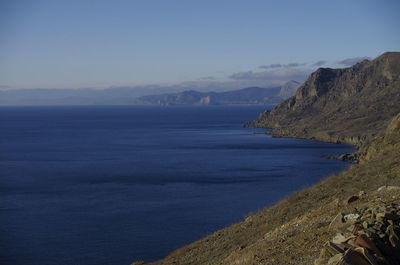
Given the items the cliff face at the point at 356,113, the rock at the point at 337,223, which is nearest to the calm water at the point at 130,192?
the cliff face at the point at 356,113

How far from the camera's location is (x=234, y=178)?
73.1m

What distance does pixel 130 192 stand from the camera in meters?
62.8

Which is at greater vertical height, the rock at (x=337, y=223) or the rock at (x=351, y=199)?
the rock at (x=337, y=223)

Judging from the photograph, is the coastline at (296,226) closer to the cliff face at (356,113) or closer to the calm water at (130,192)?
the calm water at (130,192)

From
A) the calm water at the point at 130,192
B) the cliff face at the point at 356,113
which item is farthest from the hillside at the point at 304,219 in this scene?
the cliff face at the point at 356,113

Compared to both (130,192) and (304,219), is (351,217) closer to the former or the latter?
(304,219)

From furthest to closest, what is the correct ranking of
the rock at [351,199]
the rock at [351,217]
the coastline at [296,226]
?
the rock at [351,199]
the coastline at [296,226]
the rock at [351,217]

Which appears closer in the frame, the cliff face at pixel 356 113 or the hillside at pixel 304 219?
the hillside at pixel 304 219

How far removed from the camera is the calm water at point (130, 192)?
40.8m

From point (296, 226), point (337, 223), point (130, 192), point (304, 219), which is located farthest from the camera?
point (130, 192)

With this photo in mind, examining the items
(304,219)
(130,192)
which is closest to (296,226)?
(304,219)

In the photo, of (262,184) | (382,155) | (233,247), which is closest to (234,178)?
(262,184)

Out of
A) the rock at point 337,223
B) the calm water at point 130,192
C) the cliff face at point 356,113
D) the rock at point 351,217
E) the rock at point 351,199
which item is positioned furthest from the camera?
the cliff face at point 356,113

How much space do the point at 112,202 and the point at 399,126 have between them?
1282 inches
